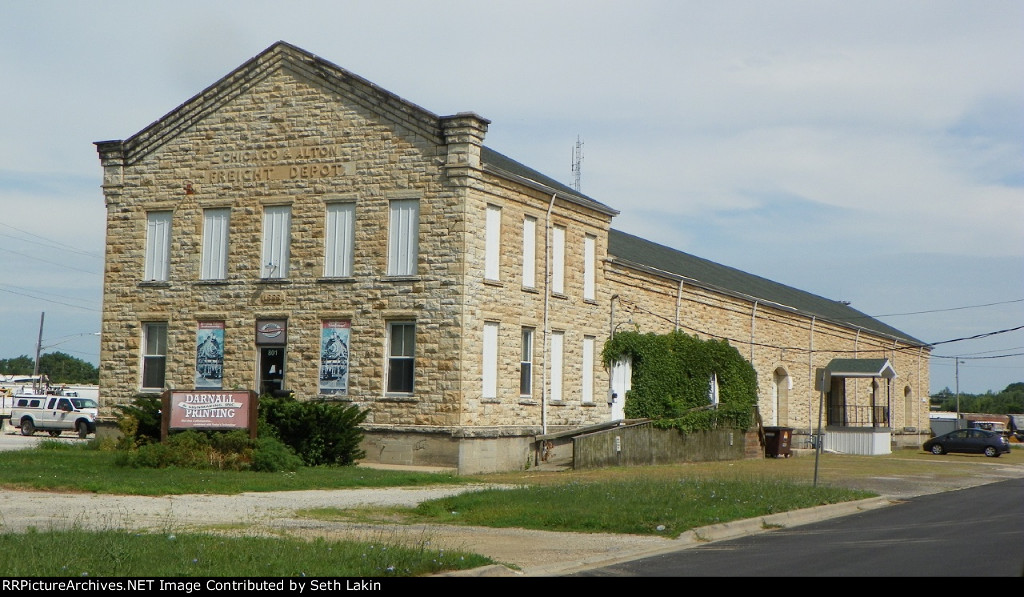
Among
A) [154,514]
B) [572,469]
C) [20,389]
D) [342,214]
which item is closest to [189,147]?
[342,214]

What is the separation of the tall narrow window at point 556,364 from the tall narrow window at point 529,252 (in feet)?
6.38

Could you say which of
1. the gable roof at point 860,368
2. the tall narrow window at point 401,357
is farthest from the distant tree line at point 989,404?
the tall narrow window at point 401,357

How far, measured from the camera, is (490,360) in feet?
95.5

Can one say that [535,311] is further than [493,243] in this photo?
Yes

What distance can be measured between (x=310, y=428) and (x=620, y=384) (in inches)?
501

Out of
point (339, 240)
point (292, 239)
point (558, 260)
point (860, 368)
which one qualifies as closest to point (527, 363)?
point (558, 260)

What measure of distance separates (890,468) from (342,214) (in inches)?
734

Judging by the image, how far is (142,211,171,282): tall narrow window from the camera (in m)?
31.7

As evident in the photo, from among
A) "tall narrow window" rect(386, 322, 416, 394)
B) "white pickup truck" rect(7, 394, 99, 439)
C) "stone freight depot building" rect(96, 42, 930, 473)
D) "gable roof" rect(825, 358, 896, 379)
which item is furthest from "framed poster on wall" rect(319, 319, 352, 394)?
"gable roof" rect(825, 358, 896, 379)

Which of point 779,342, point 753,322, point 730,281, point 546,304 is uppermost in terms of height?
point 730,281

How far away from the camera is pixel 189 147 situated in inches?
1244

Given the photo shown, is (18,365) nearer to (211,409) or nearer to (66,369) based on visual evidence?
(66,369)

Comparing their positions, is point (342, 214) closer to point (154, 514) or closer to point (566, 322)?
point (566, 322)

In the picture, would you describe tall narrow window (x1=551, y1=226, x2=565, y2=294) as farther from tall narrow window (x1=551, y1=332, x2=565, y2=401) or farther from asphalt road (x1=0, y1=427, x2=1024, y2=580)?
asphalt road (x1=0, y1=427, x2=1024, y2=580)
